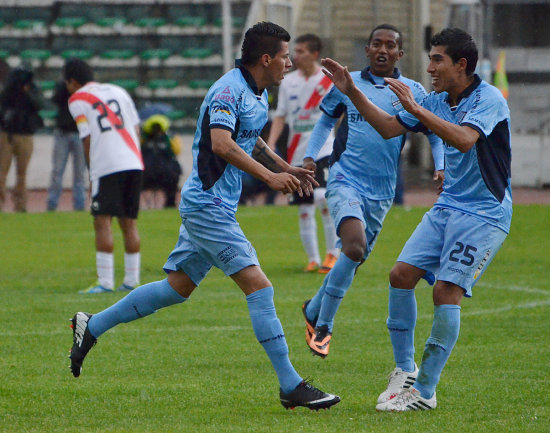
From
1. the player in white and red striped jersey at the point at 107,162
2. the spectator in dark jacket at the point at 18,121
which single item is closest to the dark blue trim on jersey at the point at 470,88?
the player in white and red striped jersey at the point at 107,162

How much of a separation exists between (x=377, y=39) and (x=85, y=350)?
3.43 meters

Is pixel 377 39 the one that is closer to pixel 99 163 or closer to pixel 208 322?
pixel 208 322

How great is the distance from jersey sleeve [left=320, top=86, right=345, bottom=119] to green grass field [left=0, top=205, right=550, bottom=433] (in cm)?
177

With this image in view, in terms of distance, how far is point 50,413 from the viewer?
5.99 meters

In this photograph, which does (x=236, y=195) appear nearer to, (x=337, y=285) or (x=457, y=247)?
(x=457, y=247)

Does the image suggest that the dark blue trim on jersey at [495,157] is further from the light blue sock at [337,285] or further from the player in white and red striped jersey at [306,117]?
the player in white and red striped jersey at [306,117]

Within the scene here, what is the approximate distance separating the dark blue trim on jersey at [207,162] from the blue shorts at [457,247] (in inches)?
47.4

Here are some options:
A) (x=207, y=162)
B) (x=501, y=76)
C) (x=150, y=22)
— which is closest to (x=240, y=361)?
(x=207, y=162)

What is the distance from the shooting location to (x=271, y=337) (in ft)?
19.6

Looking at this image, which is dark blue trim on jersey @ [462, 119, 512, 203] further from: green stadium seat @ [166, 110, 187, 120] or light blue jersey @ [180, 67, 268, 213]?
green stadium seat @ [166, 110, 187, 120]

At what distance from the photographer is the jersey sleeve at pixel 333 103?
28.1 feet

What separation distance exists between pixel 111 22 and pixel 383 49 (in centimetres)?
→ 2097

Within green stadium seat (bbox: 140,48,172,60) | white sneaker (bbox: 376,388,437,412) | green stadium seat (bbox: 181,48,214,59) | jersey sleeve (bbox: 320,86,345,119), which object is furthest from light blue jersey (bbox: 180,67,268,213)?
green stadium seat (bbox: 140,48,172,60)

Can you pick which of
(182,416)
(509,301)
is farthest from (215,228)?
(509,301)
